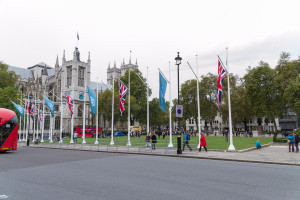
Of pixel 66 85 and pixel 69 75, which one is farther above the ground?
pixel 69 75

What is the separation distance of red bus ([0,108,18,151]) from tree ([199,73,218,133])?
4496cm

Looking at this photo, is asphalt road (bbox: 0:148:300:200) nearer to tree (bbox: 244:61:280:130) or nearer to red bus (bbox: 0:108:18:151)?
red bus (bbox: 0:108:18:151)

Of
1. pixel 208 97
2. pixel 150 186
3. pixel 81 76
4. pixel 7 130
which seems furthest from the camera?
pixel 81 76

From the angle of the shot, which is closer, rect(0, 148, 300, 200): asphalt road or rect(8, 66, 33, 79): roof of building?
rect(0, 148, 300, 200): asphalt road

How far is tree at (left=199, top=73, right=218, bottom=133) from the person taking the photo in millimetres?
58000

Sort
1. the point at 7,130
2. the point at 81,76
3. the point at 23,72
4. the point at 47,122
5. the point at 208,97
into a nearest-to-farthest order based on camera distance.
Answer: the point at 7,130, the point at 208,97, the point at 47,122, the point at 81,76, the point at 23,72

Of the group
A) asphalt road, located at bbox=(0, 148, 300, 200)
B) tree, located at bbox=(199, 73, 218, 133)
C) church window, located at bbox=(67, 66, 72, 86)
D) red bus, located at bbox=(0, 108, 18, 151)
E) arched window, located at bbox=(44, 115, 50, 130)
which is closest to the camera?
asphalt road, located at bbox=(0, 148, 300, 200)

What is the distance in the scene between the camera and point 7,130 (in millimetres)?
19141

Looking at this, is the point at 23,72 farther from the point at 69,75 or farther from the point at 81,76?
the point at 81,76

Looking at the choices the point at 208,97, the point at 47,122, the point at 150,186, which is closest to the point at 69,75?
the point at 47,122

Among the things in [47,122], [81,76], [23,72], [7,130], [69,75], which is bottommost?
[7,130]

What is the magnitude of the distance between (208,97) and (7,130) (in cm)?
4986

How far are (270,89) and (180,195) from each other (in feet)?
151

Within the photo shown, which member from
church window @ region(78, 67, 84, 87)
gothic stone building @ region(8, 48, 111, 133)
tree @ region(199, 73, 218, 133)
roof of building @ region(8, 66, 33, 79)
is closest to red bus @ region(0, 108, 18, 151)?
tree @ region(199, 73, 218, 133)
